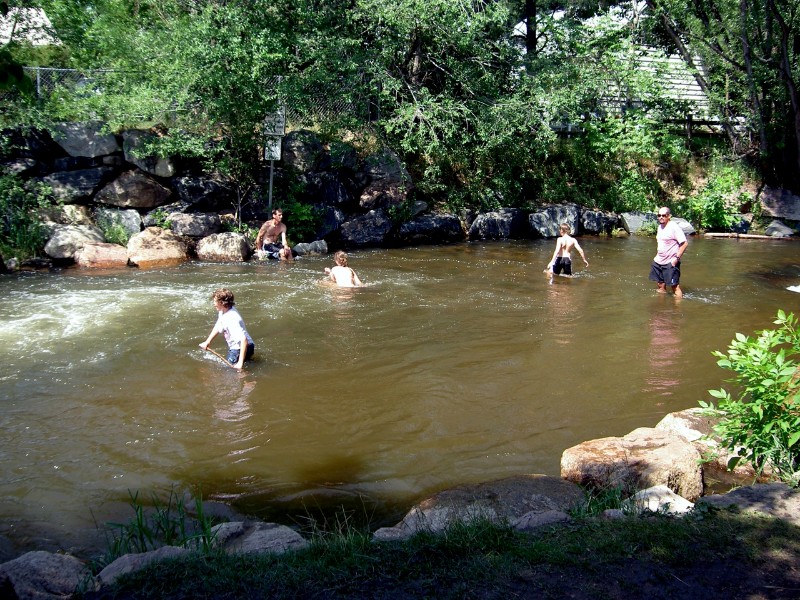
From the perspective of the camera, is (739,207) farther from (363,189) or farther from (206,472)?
→ (206,472)

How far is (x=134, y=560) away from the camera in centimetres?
384

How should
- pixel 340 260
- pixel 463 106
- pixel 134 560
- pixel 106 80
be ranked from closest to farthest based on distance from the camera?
pixel 134 560 < pixel 340 260 < pixel 106 80 < pixel 463 106

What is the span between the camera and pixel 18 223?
1517cm

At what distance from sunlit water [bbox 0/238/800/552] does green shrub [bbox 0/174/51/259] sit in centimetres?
114

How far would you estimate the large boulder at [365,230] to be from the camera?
18.6m

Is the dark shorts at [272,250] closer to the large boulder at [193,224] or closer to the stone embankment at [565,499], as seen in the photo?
the large boulder at [193,224]

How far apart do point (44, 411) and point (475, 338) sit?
5788 mm

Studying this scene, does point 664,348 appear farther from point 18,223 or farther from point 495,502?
point 18,223

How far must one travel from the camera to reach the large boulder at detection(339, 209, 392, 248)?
61.1ft

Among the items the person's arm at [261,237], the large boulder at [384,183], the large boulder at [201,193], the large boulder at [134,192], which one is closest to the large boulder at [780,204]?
the large boulder at [384,183]

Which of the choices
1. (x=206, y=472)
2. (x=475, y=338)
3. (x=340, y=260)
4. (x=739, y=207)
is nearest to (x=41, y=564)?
(x=206, y=472)

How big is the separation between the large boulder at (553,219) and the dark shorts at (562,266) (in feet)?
21.7

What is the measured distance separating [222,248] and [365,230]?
4124mm

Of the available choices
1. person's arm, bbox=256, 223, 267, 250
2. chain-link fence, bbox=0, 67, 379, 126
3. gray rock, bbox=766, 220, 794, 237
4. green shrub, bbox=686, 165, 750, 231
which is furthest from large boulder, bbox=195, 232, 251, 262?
gray rock, bbox=766, 220, 794, 237
